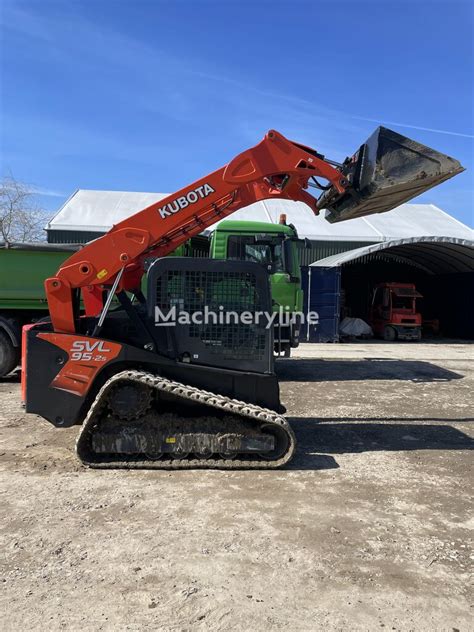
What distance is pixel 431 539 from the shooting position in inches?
144

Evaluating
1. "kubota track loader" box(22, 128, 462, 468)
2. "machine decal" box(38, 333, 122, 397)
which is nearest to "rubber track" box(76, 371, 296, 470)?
"kubota track loader" box(22, 128, 462, 468)

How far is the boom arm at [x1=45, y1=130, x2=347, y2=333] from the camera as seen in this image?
5043mm

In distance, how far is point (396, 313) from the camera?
2080cm

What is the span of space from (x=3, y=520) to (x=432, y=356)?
13.8 metres

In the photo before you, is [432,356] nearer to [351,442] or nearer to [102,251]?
[351,442]

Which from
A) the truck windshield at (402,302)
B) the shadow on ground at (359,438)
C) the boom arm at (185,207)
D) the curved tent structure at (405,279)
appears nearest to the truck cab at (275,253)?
the shadow on ground at (359,438)

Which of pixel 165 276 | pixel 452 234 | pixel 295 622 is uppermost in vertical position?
pixel 452 234

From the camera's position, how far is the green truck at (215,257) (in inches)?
367

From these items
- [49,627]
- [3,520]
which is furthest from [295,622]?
[3,520]

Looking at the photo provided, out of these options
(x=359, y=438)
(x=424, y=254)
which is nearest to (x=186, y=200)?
(x=359, y=438)

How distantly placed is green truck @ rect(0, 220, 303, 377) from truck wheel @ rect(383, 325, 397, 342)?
1231 centimetres

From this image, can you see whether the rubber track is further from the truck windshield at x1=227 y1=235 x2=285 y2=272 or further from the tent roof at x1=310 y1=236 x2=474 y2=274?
the tent roof at x1=310 y1=236 x2=474 y2=274

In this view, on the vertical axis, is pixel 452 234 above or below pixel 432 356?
above

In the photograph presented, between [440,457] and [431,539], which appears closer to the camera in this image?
[431,539]
